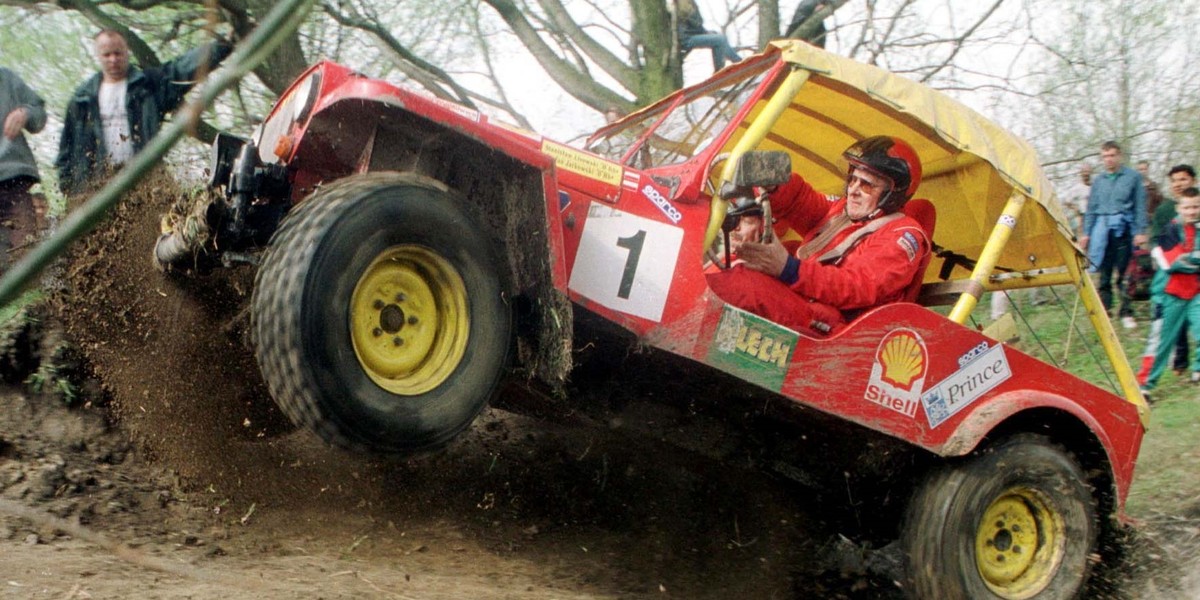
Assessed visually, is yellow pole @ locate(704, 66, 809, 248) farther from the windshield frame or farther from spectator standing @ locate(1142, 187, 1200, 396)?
spectator standing @ locate(1142, 187, 1200, 396)

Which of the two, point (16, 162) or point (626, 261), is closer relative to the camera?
point (626, 261)

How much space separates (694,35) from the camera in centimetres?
988

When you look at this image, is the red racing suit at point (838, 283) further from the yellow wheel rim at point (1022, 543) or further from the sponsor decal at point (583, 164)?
the yellow wheel rim at point (1022, 543)

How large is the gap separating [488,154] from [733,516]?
8.16 feet

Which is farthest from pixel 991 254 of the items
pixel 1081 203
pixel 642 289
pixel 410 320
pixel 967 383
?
pixel 1081 203

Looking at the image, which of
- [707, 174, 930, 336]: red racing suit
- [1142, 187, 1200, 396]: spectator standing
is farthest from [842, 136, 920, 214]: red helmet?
[1142, 187, 1200, 396]: spectator standing

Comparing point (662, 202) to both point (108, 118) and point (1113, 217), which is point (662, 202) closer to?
point (108, 118)

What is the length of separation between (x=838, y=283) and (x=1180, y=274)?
4.70m

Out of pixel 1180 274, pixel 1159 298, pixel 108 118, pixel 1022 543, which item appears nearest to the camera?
pixel 1022 543

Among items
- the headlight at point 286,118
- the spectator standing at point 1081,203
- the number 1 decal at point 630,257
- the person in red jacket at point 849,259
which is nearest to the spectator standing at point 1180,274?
the spectator standing at point 1081,203

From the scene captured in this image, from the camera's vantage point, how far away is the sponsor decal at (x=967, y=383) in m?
3.90

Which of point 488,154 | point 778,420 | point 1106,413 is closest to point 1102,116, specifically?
point 1106,413

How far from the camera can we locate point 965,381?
13.1 feet

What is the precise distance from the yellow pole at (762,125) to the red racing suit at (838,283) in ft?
0.85
